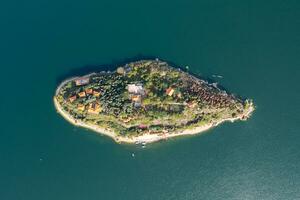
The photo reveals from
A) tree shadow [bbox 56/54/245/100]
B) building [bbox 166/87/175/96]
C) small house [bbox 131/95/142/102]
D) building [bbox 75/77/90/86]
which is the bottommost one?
small house [bbox 131/95/142/102]

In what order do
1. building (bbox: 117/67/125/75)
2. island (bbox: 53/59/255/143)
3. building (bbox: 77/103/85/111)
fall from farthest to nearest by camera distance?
building (bbox: 117/67/125/75) < building (bbox: 77/103/85/111) < island (bbox: 53/59/255/143)

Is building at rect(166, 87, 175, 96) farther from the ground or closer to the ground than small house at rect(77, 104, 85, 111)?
farther from the ground

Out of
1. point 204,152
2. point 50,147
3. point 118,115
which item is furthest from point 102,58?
point 204,152

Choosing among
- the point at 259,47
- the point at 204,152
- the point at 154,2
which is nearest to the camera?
the point at 204,152

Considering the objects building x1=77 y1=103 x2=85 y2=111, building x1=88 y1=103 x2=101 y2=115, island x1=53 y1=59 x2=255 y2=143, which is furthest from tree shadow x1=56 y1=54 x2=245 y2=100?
building x1=88 y1=103 x2=101 y2=115

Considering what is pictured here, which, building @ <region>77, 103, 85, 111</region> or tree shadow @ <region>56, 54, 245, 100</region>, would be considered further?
tree shadow @ <region>56, 54, 245, 100</region>

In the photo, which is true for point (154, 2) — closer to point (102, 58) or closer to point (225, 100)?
point (102, 58)

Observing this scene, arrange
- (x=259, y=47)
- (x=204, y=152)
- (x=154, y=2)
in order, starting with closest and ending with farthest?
(x=204, y=152)
(x=259, y=47)
(x=154, y=2)

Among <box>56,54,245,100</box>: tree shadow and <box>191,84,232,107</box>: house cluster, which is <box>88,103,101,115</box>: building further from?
<box>191,84,232,107</box>: house cluster
